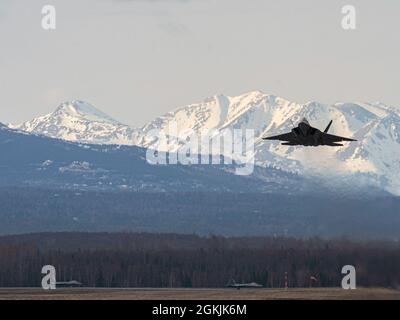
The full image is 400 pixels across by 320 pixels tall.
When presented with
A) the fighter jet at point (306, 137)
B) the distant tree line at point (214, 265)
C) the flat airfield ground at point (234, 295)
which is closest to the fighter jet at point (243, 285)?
the distant tree line at point (214, 265)

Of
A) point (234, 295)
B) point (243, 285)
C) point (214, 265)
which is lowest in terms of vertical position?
point (234, 295)

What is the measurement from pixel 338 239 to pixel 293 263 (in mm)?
19498

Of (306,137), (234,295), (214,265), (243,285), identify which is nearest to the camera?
(306,137)

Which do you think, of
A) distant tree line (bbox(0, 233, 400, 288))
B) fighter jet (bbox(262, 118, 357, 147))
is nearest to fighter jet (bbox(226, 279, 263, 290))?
distant tree line (bbox(0, 233, 400, 288))

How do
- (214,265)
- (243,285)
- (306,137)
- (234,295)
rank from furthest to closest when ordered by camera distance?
(214,265), (243,285), (234,295), (306,137)

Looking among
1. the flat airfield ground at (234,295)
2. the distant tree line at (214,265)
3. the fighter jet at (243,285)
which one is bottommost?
the flat airfield ground at (234,295)

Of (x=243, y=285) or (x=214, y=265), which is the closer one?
(x=243, y=285)

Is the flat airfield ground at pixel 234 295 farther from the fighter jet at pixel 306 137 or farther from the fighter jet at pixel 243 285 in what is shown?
the fighter jet at pixel 306 137

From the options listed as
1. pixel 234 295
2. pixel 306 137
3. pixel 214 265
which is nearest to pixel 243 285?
pixel 214 265

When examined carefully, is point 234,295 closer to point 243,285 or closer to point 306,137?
point 306,137
